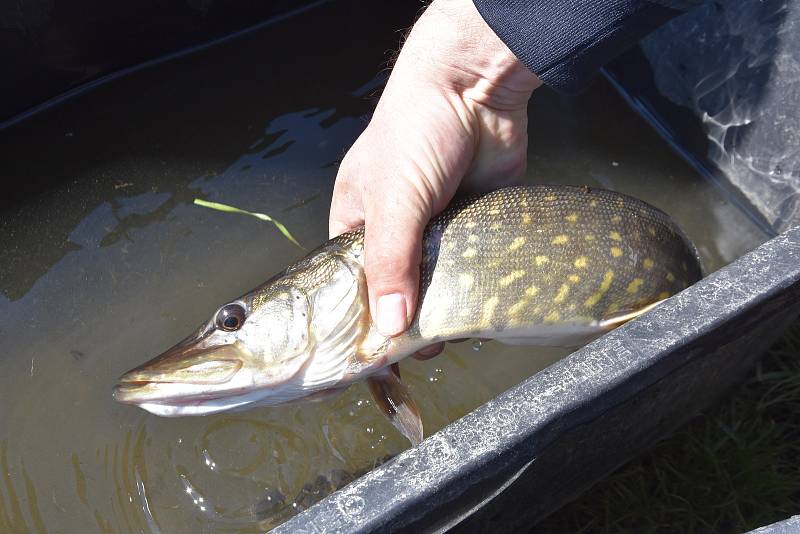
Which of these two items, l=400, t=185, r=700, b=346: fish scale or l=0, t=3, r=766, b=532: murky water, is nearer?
l=400, t=185, r=700, b=346: fish scale

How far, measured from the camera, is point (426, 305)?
176 cm

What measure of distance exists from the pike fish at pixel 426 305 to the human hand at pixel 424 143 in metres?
0.07

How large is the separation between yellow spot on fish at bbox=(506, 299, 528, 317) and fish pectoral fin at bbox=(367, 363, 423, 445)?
1.05ft

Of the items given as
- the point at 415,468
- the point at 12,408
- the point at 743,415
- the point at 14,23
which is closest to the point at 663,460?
the point at 743,415

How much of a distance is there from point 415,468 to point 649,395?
660 millimetres

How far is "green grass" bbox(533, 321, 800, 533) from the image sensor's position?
2.08 meters

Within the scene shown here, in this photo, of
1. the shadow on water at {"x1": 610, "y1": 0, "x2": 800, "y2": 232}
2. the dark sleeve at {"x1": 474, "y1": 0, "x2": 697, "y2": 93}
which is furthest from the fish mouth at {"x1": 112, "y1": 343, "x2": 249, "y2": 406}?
the shadow on water at {"x1": 610, "y1": 0, "x2": 800, "y2": 232}

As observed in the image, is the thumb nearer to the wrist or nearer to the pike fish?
the pike fish

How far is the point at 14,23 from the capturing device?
2371mm

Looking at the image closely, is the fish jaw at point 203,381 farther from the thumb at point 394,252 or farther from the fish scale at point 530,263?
the fish scale at point 530,263

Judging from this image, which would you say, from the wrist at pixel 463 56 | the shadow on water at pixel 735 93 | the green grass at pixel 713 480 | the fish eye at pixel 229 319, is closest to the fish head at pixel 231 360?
the fish eye at pixel 229 319

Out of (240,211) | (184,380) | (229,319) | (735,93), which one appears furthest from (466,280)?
(735,93)

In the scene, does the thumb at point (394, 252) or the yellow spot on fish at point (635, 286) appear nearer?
the thumb at point (394, 252)

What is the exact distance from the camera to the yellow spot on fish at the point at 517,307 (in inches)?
69.5
